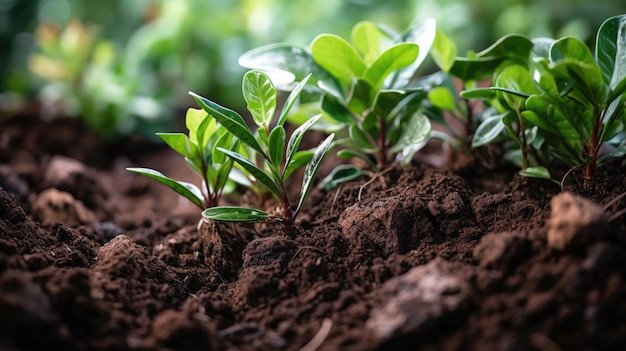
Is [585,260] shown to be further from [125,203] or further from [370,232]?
[125,203]

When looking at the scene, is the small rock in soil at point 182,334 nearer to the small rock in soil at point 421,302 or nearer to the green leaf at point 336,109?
the small rock in soil at point 421,302

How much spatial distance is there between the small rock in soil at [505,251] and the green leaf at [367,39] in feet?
2.36

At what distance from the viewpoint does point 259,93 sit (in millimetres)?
1299

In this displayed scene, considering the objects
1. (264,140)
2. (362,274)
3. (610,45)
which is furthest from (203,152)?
(610,45)

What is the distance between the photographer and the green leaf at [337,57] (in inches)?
56.8

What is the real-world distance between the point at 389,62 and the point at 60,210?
3.57 ft

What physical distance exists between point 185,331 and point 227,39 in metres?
2.07

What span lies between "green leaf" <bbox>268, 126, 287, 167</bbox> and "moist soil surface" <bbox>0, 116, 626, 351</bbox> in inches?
7.5

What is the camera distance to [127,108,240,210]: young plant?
138 centimetres

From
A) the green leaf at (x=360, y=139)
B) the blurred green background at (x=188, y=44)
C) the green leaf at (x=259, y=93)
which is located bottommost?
the green leaf at (x=360, y=139)

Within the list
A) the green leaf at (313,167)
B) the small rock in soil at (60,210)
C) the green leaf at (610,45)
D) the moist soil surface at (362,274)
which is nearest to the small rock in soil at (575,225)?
the moist soil surface at (362,274)

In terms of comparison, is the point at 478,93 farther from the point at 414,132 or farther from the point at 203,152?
the point at 203,152

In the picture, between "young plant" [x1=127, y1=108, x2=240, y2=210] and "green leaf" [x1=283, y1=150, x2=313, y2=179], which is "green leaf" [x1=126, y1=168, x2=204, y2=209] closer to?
"young plant" [x1=127, y1=108, x2=240, y2=210]

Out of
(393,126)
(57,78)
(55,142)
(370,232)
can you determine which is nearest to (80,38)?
(57,78)
